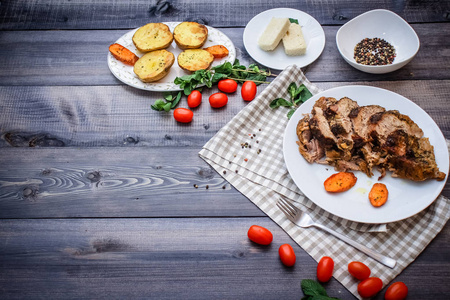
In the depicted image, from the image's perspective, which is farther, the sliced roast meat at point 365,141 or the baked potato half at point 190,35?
the baked potato half at point 190,35

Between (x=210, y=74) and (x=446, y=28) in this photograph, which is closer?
(x=210, y=74)

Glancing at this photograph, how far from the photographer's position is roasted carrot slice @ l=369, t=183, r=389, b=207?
7.45ft

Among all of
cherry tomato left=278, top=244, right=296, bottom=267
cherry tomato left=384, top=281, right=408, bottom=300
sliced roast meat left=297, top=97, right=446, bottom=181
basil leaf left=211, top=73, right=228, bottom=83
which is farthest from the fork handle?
basil leaf left=211, top=73, right=228, bottom=83

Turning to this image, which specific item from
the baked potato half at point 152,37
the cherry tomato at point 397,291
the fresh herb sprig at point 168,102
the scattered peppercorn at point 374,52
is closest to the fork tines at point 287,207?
the cherry tomato at point 397,291

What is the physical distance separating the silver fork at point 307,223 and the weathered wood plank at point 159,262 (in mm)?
122

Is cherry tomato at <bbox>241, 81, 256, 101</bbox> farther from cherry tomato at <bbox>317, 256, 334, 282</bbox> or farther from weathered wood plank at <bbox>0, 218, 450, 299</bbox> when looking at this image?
cherry tomato at <bbox>317, 256, 334, 282</bbox>

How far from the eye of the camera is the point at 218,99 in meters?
2.79

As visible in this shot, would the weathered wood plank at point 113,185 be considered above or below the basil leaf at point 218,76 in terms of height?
below

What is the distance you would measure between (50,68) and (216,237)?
1953 millimetres

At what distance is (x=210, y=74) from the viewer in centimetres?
287

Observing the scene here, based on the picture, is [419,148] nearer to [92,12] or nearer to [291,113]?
[291,113]

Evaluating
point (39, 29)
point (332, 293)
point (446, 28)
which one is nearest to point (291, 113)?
point (332, 293)

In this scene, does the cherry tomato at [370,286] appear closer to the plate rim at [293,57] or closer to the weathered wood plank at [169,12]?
the plate rim at [293,57]

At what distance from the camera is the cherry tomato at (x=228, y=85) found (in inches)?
112
